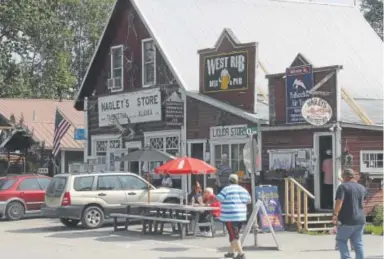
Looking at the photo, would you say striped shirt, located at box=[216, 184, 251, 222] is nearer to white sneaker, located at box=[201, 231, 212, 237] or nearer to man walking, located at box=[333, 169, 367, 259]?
man walking, located at box=[333, 169, 367, 259]

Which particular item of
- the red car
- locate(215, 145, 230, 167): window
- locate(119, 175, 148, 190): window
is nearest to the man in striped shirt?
locate(119, 175, 148, 190): window

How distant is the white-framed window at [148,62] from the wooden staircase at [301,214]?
8.71m

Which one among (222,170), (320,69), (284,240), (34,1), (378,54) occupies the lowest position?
(284,240)

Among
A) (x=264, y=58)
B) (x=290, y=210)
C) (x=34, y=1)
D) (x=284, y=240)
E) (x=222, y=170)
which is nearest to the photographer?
(x=284, y=240)

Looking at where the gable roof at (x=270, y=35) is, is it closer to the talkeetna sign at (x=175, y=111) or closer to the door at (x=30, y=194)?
the talkeetna sign at (x=175, y=111)

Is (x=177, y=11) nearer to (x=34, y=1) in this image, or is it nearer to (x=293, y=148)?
(x=293, y=148)

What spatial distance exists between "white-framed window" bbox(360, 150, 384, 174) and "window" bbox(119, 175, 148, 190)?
6.37 m

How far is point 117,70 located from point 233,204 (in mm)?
15806

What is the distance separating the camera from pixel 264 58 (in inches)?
1072

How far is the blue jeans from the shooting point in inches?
492

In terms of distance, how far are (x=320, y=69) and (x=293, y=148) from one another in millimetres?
2525

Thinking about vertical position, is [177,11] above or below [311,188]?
above

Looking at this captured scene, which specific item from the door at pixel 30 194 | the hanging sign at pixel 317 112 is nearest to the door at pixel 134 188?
the door at pixel 30 194

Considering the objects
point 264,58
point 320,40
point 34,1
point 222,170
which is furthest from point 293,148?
point 34,1
